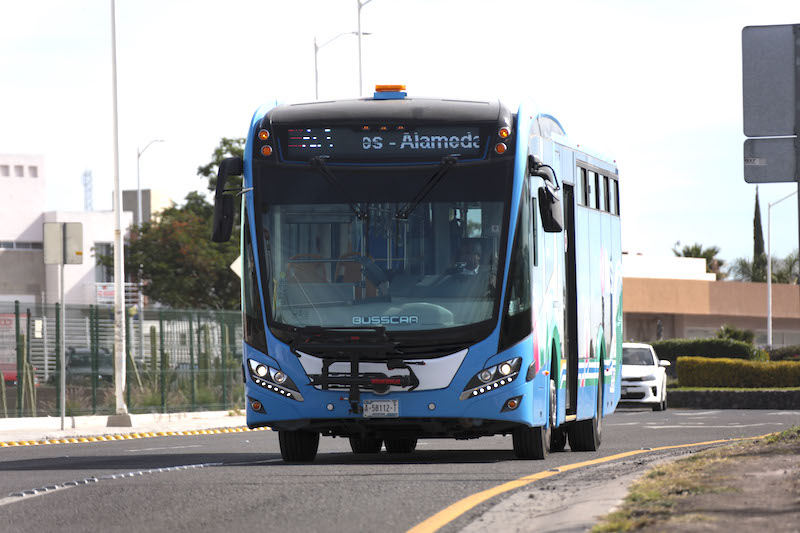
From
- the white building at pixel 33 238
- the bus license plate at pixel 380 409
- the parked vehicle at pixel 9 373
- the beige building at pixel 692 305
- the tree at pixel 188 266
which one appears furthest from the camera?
the white building at pixel 33 238

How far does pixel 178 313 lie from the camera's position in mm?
32375

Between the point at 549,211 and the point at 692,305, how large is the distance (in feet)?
186

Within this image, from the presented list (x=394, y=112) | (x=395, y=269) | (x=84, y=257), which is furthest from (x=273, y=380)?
(x=84, y=257)

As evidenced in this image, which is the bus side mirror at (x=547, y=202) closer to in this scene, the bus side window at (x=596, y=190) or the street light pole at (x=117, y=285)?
the bus side window at (x=596, y=190)

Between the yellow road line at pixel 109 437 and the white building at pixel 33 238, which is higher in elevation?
the white building at pixel 33 238

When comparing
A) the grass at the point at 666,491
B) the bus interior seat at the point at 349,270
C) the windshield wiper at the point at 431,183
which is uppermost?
the windshield wiper at the point at 431,183

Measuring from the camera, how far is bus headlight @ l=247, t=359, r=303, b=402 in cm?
1392

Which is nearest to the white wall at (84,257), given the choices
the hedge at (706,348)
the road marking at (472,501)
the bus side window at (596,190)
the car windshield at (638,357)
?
the hedge at (706,348)

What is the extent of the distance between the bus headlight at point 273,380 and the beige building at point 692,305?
5408 centimetres

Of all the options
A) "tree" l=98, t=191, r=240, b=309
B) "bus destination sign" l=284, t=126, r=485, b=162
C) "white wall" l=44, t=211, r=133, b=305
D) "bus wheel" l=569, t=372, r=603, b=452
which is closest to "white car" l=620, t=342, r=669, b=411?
"bus wheel" l=569, t=372, r=603, b=452

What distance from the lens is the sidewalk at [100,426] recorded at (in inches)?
959

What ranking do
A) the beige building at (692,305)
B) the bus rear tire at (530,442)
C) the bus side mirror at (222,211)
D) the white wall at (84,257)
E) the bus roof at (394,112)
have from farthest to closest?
the white wall at (84,257) → the beige building at (692,305) → the bus rear tire at (530,442) → the bus roof at (394,112) → the bus side mirror at (222,211)

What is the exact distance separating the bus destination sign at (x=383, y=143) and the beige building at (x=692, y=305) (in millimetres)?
53554

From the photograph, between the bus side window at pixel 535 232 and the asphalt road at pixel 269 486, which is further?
the bus side window at pixel 535 232
